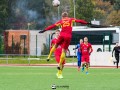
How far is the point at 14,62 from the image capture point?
51312 mm

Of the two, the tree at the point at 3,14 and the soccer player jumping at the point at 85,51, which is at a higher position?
the tree at the point at 3,14

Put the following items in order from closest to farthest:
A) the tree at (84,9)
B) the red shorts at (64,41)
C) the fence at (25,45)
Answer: the red shorts at (64,41), the fence at (25,45), the tree at (84,9)

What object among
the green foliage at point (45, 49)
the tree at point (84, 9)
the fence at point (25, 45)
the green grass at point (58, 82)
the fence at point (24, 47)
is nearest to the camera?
the green grass at point (58, 82)

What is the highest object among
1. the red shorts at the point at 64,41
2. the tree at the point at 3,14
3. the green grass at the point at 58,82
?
the tree at the point at 3,14

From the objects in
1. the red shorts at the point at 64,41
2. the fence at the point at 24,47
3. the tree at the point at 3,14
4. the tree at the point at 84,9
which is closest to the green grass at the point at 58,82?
the red shorts at the point at 64,41

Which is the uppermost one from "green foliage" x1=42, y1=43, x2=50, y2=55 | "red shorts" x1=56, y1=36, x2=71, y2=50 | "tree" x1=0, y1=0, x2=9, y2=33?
"tree" x1=0, y1=0, x2=9, y2=33

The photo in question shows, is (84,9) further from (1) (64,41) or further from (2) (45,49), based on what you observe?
(1) (64,41)

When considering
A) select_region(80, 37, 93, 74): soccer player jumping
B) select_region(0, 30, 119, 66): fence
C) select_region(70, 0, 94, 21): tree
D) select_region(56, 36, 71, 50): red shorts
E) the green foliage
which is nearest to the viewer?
select_region(56, 36, 71, 50): red shorts

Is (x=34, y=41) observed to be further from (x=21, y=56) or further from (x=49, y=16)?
(x=49, y=16)

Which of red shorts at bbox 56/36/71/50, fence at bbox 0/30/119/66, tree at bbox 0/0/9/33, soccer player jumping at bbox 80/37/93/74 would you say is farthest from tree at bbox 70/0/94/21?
red shorts at bbox 56/36/71/50

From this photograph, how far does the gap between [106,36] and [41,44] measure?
7676 mm

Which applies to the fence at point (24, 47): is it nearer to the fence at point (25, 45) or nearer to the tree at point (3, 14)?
the fence at point (25, 45)

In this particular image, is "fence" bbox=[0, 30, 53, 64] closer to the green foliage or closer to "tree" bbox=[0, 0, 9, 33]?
the green foliage

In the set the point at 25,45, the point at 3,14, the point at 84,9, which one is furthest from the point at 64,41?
the point at 3,14
